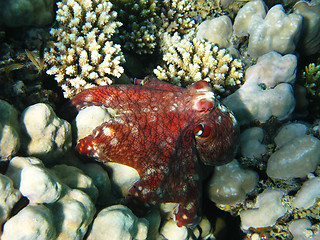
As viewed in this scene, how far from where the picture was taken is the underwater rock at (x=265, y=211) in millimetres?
3174

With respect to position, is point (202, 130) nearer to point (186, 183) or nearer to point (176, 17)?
point (186, 183)

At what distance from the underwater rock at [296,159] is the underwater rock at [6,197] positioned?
10.7 feet

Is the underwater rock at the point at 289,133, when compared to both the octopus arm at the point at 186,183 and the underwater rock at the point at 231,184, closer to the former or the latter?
the underwater rock at the point at 231,184

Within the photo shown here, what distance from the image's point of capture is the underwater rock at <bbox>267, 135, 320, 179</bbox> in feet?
9.99

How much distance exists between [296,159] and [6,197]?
3473 mm

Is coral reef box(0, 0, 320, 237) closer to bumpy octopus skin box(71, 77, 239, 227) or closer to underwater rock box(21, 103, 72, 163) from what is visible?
underwater rock box(21, 103, 72, 163)

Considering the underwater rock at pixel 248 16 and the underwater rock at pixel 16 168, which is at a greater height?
the underwater rock at pixel 248 16

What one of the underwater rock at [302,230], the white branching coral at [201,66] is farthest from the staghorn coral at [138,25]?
the underwater rock at [302,230]

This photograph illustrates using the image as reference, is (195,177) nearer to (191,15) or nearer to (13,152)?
(13,152)

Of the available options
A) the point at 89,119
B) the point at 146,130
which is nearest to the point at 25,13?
the point at 89,119

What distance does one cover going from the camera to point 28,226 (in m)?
1.48

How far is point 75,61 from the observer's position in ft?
10.4

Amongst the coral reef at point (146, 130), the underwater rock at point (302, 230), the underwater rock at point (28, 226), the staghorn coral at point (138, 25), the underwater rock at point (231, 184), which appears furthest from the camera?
the staghorn coral at point (138, 25)

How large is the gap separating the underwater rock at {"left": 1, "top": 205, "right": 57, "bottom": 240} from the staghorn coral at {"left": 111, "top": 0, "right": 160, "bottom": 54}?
341 centimetres
